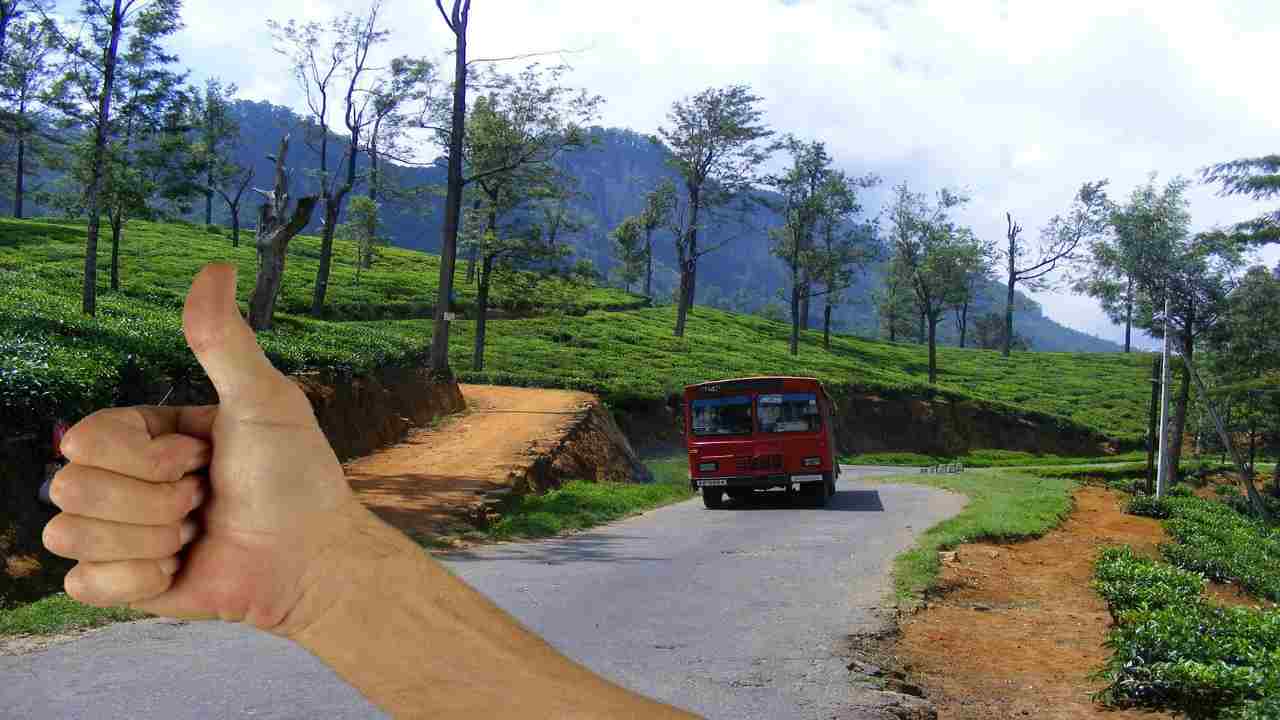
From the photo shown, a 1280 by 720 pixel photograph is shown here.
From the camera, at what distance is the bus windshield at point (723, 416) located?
19.0 metres

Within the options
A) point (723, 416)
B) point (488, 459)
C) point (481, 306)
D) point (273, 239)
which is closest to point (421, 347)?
point (488, 459)

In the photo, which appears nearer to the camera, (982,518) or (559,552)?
(559,552)

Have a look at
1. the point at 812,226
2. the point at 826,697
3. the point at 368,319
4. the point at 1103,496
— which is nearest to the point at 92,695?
the point at 826,697

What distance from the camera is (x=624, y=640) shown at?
738 centimetres

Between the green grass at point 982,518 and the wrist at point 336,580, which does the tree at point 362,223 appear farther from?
the wrist at point 336,580

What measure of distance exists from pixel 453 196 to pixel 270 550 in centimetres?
2411

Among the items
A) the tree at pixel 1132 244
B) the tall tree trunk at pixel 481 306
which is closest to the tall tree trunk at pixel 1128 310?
the tree at pixel 1132 244

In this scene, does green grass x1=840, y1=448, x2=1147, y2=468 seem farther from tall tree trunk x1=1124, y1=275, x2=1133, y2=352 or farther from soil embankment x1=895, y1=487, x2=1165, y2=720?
soil embankment x1=895, y1=487, x2=1165, y2=720

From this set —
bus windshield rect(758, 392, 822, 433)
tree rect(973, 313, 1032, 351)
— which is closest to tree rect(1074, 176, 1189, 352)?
bus windshield rect(758, 392, 822, 433)

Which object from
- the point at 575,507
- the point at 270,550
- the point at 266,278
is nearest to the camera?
the point at 270,550

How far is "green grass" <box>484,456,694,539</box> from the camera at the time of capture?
45.3 feet

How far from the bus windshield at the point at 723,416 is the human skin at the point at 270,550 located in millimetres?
17549

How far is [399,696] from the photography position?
1.51 m

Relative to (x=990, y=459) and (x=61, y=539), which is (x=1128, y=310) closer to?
(x=990, y=459)
